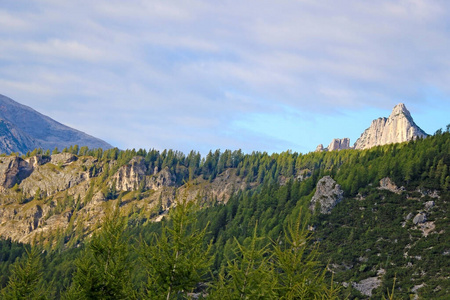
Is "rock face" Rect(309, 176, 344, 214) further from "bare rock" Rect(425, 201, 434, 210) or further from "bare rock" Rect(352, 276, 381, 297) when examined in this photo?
"bare rock" Rect(352, 276, 381, 297)

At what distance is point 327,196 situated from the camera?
515ft

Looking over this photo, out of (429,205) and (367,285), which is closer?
(367,285)

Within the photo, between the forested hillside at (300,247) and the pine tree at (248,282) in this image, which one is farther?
the forested hillside at (300,247)

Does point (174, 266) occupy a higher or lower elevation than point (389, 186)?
lower

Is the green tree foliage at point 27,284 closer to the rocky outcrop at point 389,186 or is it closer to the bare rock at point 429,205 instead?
the bare rock at point 429,205

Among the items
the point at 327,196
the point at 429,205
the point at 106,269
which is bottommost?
the point at 106,269

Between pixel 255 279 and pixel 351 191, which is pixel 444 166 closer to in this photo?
pixel 351 191

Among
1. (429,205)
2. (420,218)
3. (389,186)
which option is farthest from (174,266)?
(389,186)

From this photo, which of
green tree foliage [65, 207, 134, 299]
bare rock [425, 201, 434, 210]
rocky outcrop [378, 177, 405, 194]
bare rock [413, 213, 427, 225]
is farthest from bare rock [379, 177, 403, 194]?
green tree foliage [65, 207, 134, 299]

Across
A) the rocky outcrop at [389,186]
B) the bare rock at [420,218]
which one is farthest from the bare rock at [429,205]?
the rocky outcrop at [389,186]

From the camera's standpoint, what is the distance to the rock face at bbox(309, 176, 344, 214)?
15325cm

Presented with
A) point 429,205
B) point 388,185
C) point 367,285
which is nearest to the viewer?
point 367,285

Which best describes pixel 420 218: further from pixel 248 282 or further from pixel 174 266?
pixel 174 266

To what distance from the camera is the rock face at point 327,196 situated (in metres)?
153
